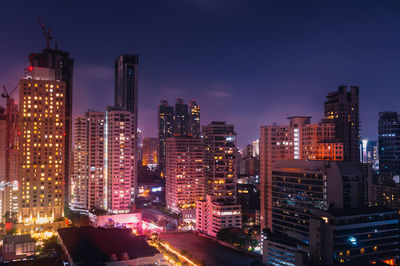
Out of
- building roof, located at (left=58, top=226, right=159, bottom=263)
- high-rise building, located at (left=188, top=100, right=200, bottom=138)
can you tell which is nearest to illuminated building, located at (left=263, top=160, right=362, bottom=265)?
building roof, located at (left=58, top=226, right=159, bottom=263)

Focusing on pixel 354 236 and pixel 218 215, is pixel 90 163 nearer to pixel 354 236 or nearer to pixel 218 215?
pixel 218 215

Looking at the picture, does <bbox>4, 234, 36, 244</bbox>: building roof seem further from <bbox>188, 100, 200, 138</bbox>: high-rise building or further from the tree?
<bbox>188, 100, 200, 138</bbox>: high-rise building

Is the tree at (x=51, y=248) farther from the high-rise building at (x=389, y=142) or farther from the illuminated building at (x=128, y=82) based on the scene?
the illuminated building at (x=128, y=82)

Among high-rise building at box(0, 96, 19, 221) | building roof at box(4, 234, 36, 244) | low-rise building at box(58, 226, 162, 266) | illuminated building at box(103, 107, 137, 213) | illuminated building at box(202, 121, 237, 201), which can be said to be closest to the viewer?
low-rise building at box(58, 226, 162, 266)

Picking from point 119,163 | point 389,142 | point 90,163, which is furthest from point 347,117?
point 90,163

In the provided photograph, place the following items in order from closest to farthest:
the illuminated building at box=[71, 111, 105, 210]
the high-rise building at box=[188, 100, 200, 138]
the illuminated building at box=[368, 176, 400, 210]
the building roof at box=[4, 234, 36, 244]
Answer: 1. the building roof at box=[4, 234, 36, 244]
2. the illuminated building at box=[368, 176, 400, 210]
3. the illuminated building at box=[71, 111, 105, 210]
4. the high-rise building at box=[188, 100, 200, 138]

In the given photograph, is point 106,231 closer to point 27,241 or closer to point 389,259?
point 27,241

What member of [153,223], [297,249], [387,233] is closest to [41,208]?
[153,223]
